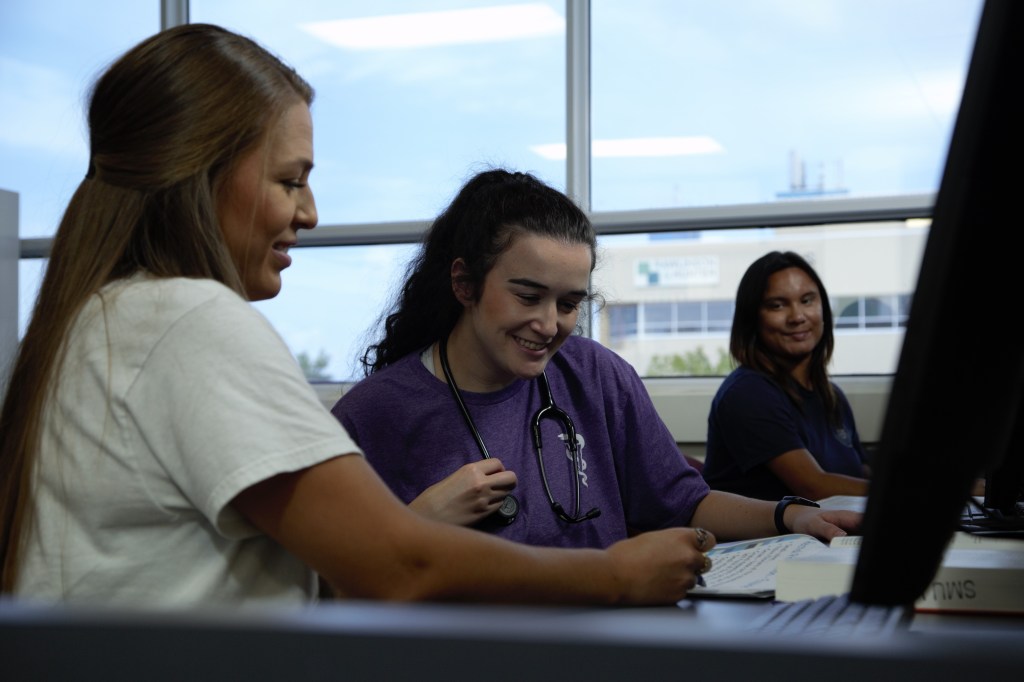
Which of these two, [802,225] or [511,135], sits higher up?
[511,135]

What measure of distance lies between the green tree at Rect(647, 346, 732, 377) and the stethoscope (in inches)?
82.5

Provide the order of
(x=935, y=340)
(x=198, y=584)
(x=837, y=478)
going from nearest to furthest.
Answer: (x=935, y=340), (x=198, y=584), (x=837, y=478)

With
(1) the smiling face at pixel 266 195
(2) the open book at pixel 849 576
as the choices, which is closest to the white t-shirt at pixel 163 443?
(1) the smiling face at pixel 266 195

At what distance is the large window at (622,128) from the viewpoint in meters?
3.53

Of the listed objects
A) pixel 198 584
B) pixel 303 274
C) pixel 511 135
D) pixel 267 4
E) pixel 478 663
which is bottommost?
pixel 198 584

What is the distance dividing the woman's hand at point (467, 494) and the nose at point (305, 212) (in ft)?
1.34

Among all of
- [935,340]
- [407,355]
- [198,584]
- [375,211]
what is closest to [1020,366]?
[935,340]

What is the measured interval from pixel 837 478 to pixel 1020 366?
226cm

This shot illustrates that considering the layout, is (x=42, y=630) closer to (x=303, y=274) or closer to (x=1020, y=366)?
(x=1020, y=366)

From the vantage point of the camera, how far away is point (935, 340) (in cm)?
35

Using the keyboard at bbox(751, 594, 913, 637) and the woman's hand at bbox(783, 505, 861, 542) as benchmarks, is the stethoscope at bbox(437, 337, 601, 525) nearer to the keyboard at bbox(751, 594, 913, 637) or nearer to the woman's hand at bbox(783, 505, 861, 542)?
the woman's hand at bbox(783, 505, 861, 542)

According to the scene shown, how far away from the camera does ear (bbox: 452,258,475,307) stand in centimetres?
168

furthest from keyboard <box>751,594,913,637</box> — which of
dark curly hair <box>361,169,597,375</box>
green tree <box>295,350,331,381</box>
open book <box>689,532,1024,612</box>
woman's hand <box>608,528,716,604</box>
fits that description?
green tree <box>295,350,331,381</box>

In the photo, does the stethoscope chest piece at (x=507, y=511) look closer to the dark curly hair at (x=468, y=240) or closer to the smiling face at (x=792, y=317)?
the dark curly hair at (x=468, y=240)
